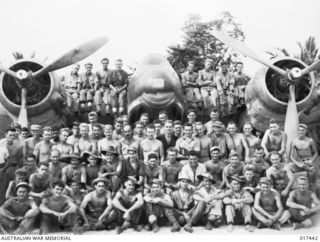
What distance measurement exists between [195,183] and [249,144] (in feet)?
7.11

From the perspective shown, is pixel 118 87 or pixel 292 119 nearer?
pixel 292 119

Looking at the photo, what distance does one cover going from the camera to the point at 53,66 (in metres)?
14.3

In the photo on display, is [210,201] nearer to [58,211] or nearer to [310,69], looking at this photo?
[58,211]

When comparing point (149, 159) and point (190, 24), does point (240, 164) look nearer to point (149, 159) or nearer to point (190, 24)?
point (149, 159)

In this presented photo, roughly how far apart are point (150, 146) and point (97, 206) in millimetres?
2057

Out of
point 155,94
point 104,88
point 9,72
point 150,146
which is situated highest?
point 9,72

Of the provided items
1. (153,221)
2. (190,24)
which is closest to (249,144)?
(153,221)

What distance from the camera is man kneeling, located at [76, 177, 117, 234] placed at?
30.4ft

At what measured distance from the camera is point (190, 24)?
3144cm

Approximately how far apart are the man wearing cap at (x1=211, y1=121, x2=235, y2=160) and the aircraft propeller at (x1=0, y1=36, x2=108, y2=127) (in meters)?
4.70

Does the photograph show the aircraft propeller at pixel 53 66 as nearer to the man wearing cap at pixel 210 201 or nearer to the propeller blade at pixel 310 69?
the propeller blade at pixel 310 69

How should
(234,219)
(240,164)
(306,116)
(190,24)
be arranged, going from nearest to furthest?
(234,219), (240,164), (306,116), (190,24)

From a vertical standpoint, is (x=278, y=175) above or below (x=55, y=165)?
below

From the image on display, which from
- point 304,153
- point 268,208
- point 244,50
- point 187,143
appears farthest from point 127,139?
point 244,50
